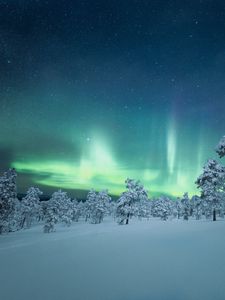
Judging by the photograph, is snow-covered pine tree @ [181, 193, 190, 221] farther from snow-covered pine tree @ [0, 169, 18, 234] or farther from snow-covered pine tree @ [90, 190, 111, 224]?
snow-covered pine tree @ [0, 169, 18, 234]

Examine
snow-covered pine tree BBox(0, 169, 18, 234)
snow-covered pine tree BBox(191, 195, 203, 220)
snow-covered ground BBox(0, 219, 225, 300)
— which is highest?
snow-covered pine tree BBox(191, 195, 203, 220)

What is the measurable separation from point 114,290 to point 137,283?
1.07 metres

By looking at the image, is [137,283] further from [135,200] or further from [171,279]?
[135,200]

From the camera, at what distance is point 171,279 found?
30.2 feet

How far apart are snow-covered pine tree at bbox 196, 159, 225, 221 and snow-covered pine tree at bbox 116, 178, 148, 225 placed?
44.7 feet

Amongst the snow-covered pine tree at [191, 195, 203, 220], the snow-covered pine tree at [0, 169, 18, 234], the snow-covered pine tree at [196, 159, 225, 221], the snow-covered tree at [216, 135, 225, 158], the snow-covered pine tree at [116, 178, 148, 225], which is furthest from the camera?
the snow-covered pine tree at [191, 195, 203, 220]

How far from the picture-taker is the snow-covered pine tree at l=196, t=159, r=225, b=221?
4100 centimetres

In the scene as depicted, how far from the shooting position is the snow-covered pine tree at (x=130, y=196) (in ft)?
170

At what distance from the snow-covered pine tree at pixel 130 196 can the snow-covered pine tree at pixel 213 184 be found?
13628 mm

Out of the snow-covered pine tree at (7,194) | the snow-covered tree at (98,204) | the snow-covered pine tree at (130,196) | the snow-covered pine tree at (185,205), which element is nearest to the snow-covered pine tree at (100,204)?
the snow-covered tree at (98,204)

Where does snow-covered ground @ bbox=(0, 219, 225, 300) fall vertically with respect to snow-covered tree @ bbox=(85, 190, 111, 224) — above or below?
below

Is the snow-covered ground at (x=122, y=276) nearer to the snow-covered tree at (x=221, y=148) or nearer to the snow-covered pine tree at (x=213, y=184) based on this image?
the snow-covered tree at (x=221, y=148)

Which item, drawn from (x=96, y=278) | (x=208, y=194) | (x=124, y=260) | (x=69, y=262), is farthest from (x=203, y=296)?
(x=208, y=194)

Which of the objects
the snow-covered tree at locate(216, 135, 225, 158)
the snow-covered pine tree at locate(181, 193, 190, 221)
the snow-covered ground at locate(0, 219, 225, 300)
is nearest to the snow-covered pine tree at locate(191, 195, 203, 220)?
the snow-covered pine tree at locate(181, 193, 190, 221)
